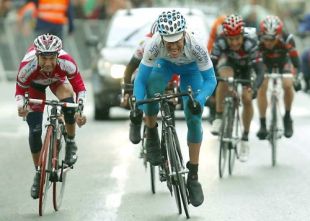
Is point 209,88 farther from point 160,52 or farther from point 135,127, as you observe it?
point 135,127

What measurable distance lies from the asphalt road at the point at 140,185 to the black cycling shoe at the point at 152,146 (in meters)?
0.45

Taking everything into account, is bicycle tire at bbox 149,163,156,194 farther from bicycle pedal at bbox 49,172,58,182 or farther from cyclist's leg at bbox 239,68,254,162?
cyclist's leg at bbox 239,68,254,162

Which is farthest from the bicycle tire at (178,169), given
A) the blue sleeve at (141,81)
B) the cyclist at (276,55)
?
the cyclist at (276,55)

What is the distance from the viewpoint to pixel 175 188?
12.1 m

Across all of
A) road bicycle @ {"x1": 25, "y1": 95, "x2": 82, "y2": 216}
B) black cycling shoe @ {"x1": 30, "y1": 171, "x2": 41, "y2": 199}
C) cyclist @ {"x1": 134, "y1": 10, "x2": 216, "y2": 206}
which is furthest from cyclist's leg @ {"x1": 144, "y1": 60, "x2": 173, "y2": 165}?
black cycling shoe @ {"x1": 30, "y1": 171, "x2": 41, "y2": 199}

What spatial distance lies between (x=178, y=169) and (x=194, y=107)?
63 centimetres

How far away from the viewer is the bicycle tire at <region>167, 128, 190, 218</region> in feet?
39.4

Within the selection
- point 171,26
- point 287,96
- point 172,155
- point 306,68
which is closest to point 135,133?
point 172,155

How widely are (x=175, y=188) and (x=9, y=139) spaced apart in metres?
8.14

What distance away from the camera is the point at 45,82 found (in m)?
12.8

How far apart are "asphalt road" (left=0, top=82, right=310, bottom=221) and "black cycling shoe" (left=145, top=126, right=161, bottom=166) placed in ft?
1.48

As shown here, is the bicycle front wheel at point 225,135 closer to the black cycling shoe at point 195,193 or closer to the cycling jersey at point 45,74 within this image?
the black cycling shoe at point 195,193

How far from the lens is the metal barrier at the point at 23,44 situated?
99.1 ft

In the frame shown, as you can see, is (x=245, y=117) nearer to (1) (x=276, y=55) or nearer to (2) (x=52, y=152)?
(1) (x=276, y=55)
